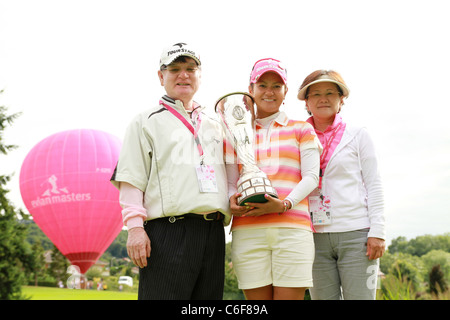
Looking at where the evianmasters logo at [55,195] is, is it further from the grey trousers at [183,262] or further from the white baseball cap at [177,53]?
the grey trousers at [183,262]

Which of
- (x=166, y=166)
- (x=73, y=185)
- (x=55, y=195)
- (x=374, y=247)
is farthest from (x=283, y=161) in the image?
(x=55, y=195)

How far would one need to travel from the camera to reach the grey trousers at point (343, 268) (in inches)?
119

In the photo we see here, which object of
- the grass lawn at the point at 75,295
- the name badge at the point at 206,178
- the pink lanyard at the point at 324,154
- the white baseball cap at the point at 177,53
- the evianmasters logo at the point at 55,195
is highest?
the evianmasters logo at the point at 55,195

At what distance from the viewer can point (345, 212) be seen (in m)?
3.11

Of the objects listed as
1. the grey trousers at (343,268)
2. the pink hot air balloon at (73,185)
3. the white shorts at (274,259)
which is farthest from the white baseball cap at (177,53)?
the pink hot air balloon at (73,185)

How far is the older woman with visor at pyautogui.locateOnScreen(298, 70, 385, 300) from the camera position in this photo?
303cm

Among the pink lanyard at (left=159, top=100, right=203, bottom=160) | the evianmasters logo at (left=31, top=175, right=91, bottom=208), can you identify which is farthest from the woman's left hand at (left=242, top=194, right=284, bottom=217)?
the evianmasters logo at (left=31, top=175, right=91, bottom=208)

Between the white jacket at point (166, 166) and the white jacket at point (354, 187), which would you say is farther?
the white jacket at point (354, 187)

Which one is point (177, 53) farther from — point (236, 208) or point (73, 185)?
point (73, 185)

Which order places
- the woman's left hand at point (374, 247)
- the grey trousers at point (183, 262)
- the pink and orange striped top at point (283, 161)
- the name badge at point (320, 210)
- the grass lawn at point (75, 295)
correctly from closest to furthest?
1. the grey trousers at point (183, 262)
2. the pink and orange striped top at point (283, 161)
3. the woman's left hand at point (374, 247)
4. the name badge at point (320, 210)
5. the grass lawn at point (75, 295)

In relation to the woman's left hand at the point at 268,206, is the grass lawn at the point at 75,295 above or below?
below
